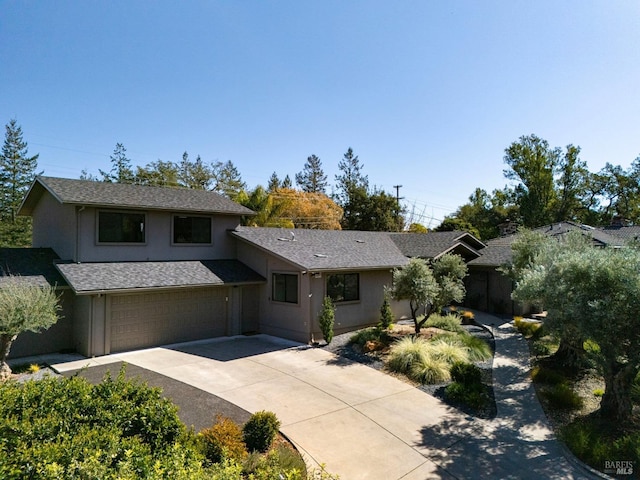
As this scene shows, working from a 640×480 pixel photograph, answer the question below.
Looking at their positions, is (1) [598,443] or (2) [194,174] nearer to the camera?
(1) [598,443]

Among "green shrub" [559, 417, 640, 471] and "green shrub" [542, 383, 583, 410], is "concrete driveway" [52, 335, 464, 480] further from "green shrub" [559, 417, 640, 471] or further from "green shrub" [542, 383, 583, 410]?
"green shrub" [542, 383, 583, 410]

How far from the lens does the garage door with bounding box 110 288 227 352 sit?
41.3 ft

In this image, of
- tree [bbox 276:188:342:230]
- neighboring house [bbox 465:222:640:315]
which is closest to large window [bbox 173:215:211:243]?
neighboring house [bbox 465:222:640:315]

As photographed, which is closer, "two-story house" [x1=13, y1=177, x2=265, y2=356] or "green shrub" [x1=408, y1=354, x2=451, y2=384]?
"green shrub" [x1=408, y1=354, x2=451, y2=384]

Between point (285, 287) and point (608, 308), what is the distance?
1077cm

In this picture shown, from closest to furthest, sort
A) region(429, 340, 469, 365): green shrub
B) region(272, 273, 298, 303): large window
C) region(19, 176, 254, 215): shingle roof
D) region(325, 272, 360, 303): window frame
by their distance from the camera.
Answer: region(429, 340, 469, 365): green shrub
region(19, 176, 254, 215): shingle roof
region(272, 273, 298, 303): large window
region(325, 272, 360, 303): window frame

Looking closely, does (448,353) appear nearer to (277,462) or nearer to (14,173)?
(277,462)

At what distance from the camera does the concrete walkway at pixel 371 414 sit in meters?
6.04

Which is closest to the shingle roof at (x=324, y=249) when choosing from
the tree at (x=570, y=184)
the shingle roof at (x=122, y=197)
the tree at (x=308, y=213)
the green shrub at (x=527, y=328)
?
the shingle roof at (x=122, y=197)

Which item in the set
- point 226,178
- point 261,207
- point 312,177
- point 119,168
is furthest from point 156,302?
point 312,177

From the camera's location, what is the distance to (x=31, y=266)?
12.8m

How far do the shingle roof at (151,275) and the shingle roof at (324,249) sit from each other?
5.13 ft

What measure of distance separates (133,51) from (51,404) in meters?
14.1

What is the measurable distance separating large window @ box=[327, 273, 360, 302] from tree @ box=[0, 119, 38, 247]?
32.4 meters
